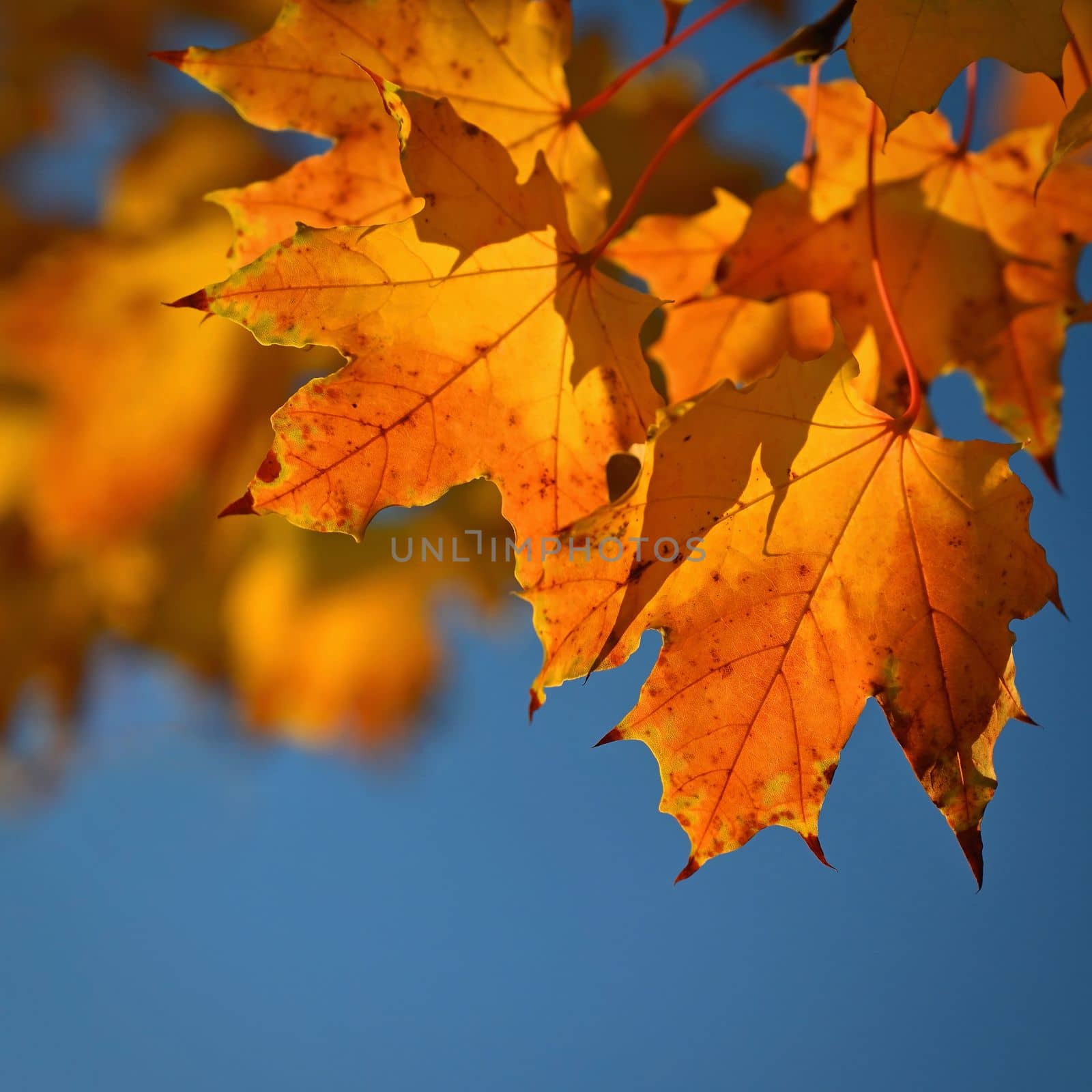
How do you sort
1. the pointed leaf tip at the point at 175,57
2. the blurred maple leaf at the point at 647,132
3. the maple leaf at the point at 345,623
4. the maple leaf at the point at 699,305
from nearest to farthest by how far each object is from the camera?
the pointed leaf tip at the point at 175,57, the maple leaf at the point at 699,305, the blurred maple leaf at the point at 647,132, the maple leaf at the point at 345,623

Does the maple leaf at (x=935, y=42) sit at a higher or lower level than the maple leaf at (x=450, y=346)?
higher

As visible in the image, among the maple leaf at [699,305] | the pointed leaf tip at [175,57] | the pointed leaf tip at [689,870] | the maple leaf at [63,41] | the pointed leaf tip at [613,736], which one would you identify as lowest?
the pointed leaf tip at [689,870]

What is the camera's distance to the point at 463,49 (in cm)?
54

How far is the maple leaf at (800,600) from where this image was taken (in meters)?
0.44

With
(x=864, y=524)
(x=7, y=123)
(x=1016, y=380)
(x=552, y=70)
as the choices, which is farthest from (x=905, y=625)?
(x=7, y=123)

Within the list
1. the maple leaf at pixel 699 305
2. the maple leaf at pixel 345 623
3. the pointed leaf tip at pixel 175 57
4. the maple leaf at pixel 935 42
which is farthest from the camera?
the maple leaf at pixel 345 623

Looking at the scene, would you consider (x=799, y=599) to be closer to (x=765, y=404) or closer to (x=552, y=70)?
(x=765, y=404)

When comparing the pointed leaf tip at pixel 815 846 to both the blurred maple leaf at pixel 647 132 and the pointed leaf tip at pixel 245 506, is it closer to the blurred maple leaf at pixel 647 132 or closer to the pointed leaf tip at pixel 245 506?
the pointed leaf tip at pixel 245 506

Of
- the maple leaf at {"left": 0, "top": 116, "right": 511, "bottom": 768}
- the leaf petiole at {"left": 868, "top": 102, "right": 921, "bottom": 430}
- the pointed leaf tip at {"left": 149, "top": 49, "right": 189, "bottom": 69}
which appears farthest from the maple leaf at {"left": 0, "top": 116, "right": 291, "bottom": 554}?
the leaf petiole at {"left": 868, "top": 102, "right": 921, "bottom": 430}

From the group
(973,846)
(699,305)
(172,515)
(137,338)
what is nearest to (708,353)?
(699,305)

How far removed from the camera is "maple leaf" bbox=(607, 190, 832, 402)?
63 cm

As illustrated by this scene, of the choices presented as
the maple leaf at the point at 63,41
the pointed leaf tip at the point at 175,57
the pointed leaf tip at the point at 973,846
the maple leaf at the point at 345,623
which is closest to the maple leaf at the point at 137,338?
the maple leaf at the point at 63,41

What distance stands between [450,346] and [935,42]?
26 centimetres

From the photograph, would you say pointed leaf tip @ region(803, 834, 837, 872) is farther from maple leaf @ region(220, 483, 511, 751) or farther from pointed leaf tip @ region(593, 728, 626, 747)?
maple leaf @ region(220, 483, 511, 751)
